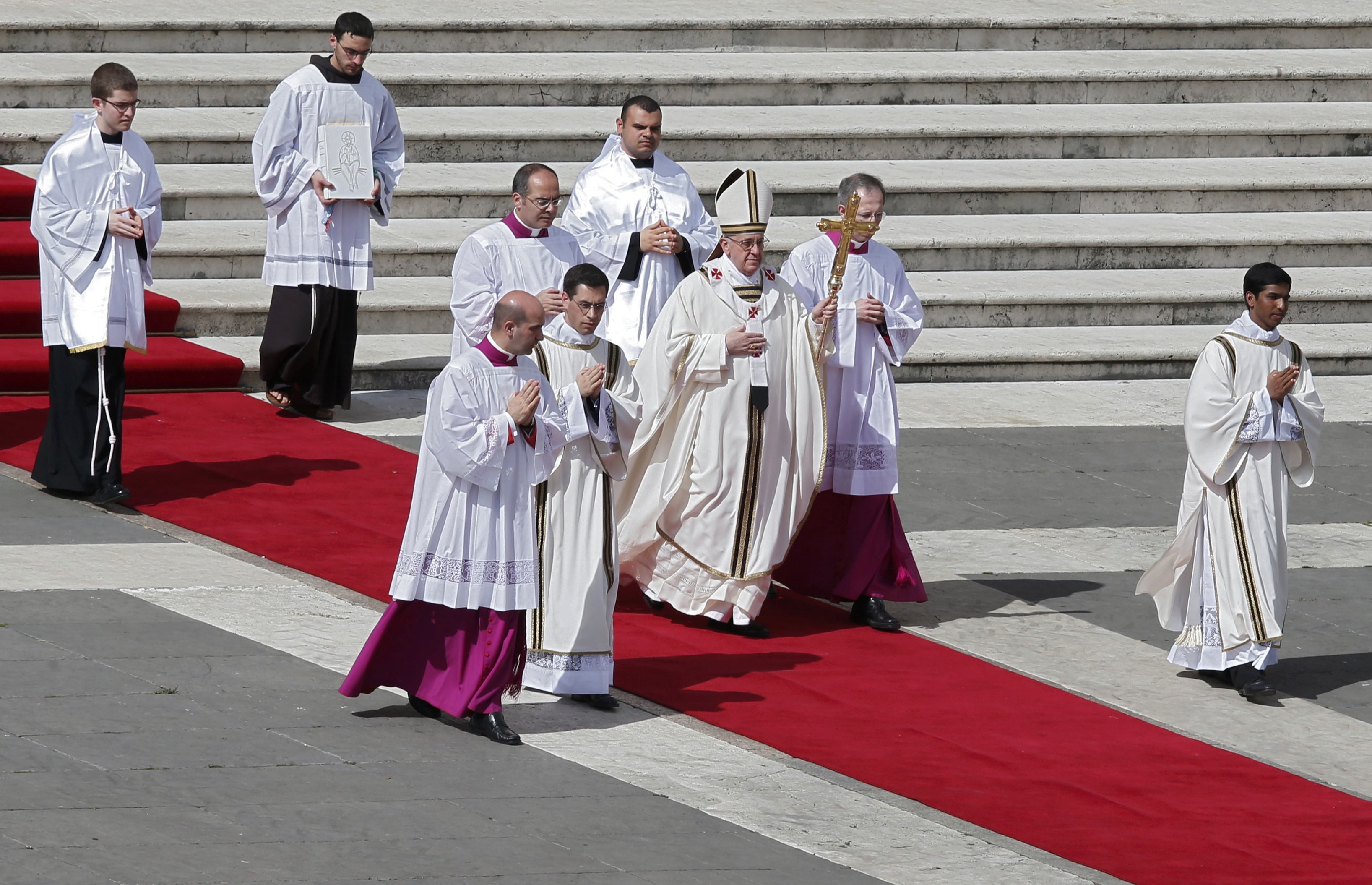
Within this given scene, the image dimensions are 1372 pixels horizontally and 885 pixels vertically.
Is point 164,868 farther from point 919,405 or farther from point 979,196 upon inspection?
point 979,196

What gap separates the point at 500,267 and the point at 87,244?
2.03m

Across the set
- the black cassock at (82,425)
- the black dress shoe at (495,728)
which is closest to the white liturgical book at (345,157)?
the black cassock at (82,425)

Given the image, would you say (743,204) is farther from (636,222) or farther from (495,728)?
(495,728)

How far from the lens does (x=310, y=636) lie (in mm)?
7891

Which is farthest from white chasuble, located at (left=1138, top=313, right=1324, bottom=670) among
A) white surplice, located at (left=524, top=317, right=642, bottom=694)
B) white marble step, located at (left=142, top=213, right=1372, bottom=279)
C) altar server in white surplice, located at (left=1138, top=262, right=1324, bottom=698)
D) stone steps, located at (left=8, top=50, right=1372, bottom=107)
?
stone steps, located at (left=8, top=50, right=1372, bottom=107)

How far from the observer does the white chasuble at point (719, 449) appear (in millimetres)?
8766

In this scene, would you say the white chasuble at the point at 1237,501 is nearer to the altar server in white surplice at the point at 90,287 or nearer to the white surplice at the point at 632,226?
the white surplice at the point at 632,226

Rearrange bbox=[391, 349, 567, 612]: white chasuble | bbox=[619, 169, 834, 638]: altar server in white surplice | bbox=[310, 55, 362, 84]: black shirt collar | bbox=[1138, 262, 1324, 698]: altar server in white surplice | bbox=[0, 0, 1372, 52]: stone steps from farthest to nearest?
bbox=[0, 0, 1372, 52]: stone steps, bbox=[310, 55, 362, 84]: black shirt collar, bbox=[619, 169, 834, 638]: altar server in white surplice, bbox=[1138, 262, 1324, 698]: altar server in white surplice, bbox=[391, 349, 567, 612]: white chasuble

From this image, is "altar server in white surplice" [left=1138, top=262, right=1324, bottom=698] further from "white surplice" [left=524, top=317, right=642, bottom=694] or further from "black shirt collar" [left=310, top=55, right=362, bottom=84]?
"black shirt collar" [left=310, top=55, right=362, bottom=84]

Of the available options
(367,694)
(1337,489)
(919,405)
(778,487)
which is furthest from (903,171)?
(367,694)

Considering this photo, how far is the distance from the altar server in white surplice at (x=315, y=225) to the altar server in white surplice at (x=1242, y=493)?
4.98 meters

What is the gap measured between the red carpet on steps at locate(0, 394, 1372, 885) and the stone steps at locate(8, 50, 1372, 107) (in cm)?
504

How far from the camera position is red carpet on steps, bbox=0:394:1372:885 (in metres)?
6.63

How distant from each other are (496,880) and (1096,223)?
35.6 ft
